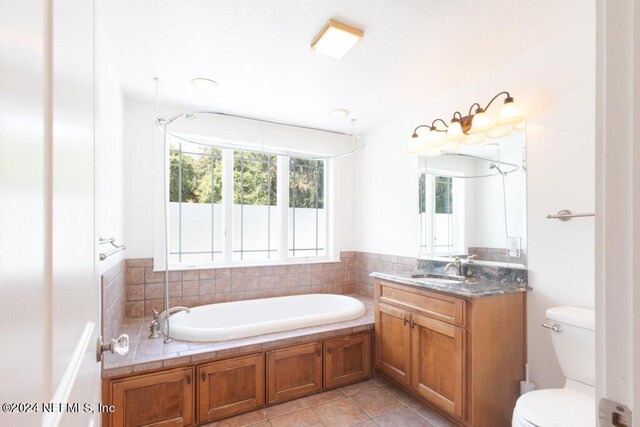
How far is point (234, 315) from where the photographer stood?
3.13 metres

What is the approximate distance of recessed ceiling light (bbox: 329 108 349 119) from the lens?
3131 mm

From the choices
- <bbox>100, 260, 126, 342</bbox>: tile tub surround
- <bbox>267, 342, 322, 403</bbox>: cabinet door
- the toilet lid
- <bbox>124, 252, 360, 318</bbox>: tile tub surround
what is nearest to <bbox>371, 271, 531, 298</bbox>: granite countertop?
the toilet lid

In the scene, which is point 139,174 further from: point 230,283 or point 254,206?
point 230,283

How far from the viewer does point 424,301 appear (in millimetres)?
2264

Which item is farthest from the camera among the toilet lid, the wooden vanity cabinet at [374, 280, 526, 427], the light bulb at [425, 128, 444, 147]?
the light bulb at [425, 128, 444, 147]

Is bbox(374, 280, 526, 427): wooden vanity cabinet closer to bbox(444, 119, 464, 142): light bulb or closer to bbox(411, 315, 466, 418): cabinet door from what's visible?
bbox(411, 315, 466, 418): cabinet door

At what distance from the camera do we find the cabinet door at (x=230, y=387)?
6.89ft

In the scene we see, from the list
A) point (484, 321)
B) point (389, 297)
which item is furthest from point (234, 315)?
point (484, 321)

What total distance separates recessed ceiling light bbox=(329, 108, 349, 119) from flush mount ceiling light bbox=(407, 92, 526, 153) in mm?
736

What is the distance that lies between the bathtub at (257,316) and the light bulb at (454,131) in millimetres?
1769

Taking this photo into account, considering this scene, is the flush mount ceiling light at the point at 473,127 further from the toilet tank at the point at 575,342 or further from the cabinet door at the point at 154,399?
the cabinet door at the point at 154,399

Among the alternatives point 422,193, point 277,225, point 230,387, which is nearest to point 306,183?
point 277,225
